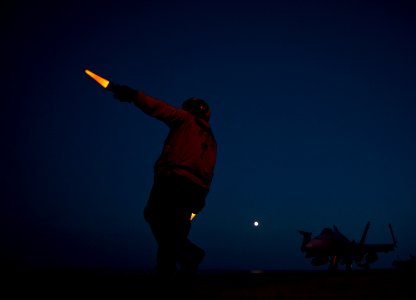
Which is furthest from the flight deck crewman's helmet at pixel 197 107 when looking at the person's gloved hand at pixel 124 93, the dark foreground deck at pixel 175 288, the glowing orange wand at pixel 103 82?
the dark foreground deck at pixel 175 288

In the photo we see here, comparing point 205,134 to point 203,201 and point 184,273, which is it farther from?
point 184,273

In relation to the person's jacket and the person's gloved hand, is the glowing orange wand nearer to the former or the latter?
the person's gloved hand

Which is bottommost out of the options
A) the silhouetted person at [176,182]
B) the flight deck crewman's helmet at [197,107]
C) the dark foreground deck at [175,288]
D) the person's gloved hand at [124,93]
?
the dark foreground deck at [175,288]

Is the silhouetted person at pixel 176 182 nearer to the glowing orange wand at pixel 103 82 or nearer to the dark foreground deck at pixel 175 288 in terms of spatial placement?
the glowing orange wand at pixel 103 82

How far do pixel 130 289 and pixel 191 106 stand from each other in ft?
8.66

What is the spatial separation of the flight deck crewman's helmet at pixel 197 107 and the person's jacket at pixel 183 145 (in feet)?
0.82

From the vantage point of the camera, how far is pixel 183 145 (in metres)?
3.61

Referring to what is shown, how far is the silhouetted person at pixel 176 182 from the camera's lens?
317 centimetres

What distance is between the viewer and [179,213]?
3281 mm

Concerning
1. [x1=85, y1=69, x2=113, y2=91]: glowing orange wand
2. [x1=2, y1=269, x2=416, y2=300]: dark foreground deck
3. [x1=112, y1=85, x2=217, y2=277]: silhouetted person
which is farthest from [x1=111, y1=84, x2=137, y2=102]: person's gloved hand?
[x1=2, y1=269, x2=416, y2=300]: dark foreground deck

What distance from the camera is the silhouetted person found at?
3174 millimetres

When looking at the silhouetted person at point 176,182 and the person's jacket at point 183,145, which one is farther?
the person's jacket at point 183,145

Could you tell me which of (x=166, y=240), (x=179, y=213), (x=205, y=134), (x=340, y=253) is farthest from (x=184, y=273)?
(x=340, y=253)

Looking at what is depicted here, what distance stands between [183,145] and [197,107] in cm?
92
